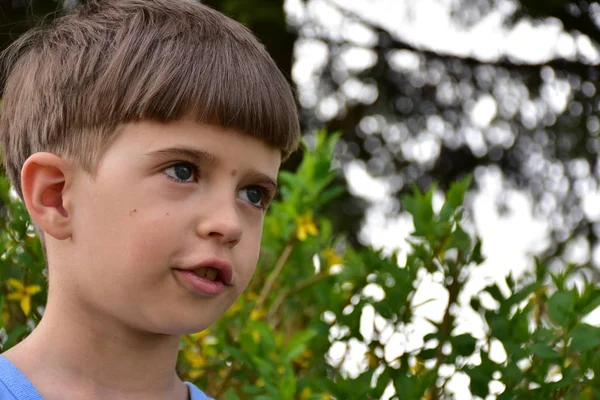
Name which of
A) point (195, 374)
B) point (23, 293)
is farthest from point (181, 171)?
point (195, 374)

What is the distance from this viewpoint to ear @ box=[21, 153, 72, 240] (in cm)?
154

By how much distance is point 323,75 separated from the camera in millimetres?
5578

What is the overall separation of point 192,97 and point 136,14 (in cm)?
29

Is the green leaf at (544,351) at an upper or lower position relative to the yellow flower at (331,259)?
upper

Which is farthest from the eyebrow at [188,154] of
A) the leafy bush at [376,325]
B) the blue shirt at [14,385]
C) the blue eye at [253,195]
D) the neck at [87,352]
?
the leafy bush at [376,325]

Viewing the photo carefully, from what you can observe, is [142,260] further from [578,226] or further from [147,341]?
[578,226]

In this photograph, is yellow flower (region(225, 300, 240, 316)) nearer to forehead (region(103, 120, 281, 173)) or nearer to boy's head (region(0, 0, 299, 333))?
boy's head (region(0, 0, 299, 333))

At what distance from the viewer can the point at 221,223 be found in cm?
147

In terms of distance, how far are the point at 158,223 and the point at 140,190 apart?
66 mm

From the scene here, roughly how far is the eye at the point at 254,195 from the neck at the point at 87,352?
0.98ft


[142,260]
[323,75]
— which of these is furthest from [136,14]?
[323,75]

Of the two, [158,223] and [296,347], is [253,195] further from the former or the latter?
[296,347]

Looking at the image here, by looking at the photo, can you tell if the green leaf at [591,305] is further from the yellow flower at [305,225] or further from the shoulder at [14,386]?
the shoulder at [14,386]

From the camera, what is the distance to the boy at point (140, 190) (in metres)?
1.47
